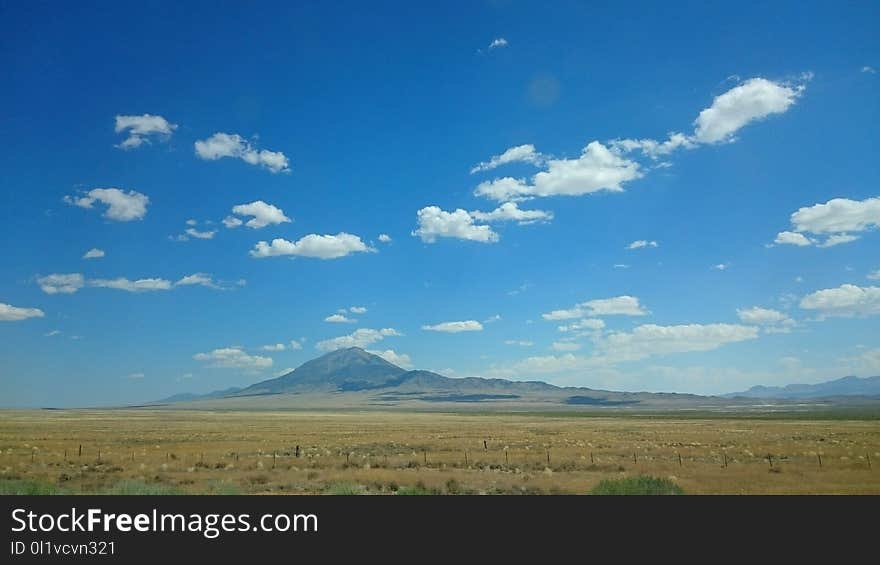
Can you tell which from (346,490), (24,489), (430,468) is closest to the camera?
(24,489)

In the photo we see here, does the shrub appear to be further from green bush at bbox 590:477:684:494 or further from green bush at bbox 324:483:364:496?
green bush at bbox 324:483:364:496

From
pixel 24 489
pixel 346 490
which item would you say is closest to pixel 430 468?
pixel 346 490

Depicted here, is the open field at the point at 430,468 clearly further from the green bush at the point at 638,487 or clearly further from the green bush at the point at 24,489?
the green bush at the point at 638,487

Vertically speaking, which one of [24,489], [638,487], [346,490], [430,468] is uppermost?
[24,489]

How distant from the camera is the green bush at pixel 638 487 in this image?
22902mm

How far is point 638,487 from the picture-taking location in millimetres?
23312

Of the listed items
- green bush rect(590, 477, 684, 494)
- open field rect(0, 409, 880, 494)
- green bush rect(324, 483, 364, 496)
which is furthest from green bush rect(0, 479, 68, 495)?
green bush rect(590, 477, 684, 494)

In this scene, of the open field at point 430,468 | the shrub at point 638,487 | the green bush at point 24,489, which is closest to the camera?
the green bush at point 24,489

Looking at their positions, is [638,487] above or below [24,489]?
below

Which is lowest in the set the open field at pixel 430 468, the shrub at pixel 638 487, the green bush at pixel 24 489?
the open field at pixel 430 468

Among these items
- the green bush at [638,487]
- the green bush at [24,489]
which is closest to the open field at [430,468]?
the green bush at [24,489]

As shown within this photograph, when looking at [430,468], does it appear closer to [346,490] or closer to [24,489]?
[346,490]
